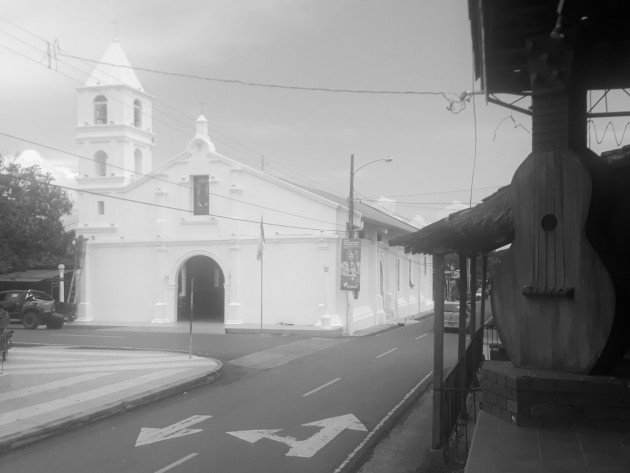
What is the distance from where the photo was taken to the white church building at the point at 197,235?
33906 mm

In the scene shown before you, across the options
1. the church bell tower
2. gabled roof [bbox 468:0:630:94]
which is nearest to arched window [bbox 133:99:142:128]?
the church bell tower

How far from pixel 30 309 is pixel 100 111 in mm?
11973

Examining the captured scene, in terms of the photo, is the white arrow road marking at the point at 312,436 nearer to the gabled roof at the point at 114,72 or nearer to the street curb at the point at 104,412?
the street curb at the point at 104,412

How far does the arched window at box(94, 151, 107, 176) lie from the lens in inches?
1559

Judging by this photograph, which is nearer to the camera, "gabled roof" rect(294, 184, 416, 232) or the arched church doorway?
"gabled roof" rect(294, 184, 416, 232)

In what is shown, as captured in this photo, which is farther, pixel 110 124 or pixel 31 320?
pixel 110 124

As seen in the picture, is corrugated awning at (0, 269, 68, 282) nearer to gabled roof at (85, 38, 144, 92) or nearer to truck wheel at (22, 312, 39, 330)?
truck wheel at (22, 312, 39, 330)

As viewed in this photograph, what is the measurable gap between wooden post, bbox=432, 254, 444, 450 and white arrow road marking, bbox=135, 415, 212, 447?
4.34 m

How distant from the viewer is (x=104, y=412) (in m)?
12.9

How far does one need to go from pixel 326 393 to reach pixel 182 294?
2392 cm

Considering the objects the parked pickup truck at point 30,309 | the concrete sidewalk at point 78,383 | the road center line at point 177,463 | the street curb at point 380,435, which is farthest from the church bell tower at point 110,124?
the road center line at point 177,463

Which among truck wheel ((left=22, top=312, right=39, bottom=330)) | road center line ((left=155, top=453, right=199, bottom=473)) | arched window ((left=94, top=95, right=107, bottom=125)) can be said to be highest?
arched window ((left=94, top=95, right=107, bottom=125))

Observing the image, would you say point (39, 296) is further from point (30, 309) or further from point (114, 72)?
point (114, 72)

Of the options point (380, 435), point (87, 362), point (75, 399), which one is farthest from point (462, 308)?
point (87, 362)
